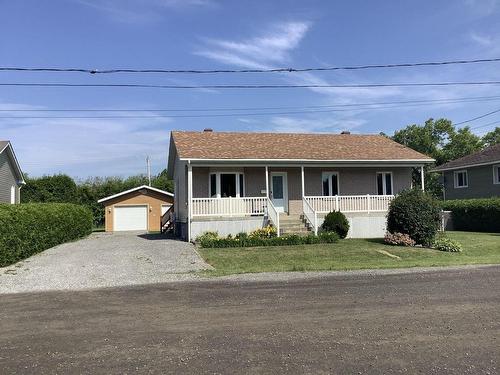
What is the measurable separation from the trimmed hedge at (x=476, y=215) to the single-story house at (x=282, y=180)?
509 centimetres

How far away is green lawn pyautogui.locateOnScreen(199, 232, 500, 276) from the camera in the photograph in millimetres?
14695

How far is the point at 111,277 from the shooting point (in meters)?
12.9

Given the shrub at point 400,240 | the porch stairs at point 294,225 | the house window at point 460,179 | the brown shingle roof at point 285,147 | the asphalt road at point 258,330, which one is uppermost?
the brown shingle roof at point 285,147

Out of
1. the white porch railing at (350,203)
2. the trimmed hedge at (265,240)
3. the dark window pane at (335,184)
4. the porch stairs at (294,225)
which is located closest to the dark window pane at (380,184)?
the white porch railing at (350,203)

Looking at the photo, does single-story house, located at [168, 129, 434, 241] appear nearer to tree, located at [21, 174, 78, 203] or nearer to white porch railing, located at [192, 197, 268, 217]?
white porch railing, located at [192, 197, 268, 217]

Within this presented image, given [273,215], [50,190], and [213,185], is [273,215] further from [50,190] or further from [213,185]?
[50,190]

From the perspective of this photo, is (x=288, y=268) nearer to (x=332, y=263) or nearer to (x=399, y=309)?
(x=332, y=263)

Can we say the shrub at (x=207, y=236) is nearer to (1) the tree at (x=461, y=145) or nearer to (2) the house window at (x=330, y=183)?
(2) the house window at (x=330, y=183)

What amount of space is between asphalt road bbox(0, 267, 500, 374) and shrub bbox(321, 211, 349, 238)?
11122 mm

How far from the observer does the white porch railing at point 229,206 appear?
2177 cm

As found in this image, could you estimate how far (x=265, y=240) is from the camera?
19922 millimetres

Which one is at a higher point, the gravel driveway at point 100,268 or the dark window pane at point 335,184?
the dark window pane at point 335,184

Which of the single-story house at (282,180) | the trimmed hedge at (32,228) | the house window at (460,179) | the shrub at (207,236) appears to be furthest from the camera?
the house window at (460,179)

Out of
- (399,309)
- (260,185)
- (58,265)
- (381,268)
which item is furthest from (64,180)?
(399,309)
